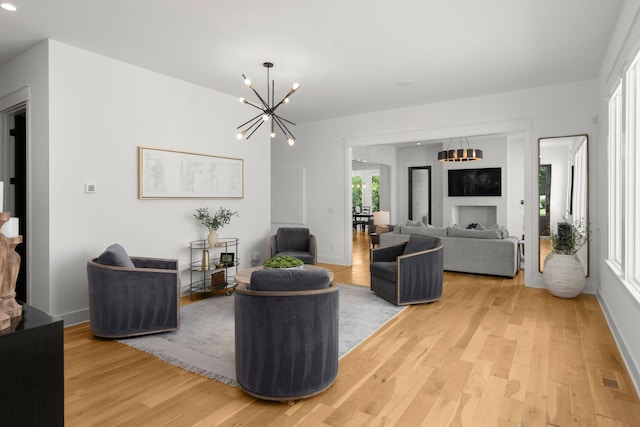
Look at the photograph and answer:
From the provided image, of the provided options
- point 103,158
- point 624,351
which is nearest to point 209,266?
point 103,158

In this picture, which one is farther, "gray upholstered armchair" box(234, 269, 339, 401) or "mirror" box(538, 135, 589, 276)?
"mirror" box(538, 135, 589, 276)

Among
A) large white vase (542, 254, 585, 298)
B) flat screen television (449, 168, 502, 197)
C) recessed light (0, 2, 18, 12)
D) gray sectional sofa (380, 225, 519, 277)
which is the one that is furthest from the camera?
flat screen television (449, 168, 502, 197)

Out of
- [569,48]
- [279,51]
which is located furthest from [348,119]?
[569,48]

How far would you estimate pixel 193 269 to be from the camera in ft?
16.5

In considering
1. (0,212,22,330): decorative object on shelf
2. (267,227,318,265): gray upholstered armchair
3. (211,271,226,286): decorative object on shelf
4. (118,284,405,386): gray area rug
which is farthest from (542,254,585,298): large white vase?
(0,212,22,330): decorative object on shelf

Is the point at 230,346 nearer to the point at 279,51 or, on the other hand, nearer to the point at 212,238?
the point at 212,238

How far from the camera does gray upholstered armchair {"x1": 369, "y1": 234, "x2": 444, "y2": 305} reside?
14.7 feet

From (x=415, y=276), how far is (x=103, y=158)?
3844 millimetres

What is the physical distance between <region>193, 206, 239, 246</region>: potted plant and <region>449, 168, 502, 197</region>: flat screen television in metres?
6.95

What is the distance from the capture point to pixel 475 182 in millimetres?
10000

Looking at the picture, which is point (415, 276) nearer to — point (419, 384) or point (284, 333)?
point (419, 384)

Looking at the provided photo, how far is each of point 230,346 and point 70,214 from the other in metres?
2.21

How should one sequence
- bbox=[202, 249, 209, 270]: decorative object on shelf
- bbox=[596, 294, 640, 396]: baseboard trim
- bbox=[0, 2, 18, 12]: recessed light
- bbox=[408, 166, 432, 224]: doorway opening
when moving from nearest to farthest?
bbox=[596, 294, 640, 396]: baseboard trim < bbox=[0, 2, 18, 12]: recessed light < bbox=[202, 249, 209, 270]: decorative object on shelf < bbox=[408, 166, 432, 224]: doorway opening

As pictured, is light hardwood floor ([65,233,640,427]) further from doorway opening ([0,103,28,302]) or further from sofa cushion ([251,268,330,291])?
doorway opening ([0,103,28,302])
